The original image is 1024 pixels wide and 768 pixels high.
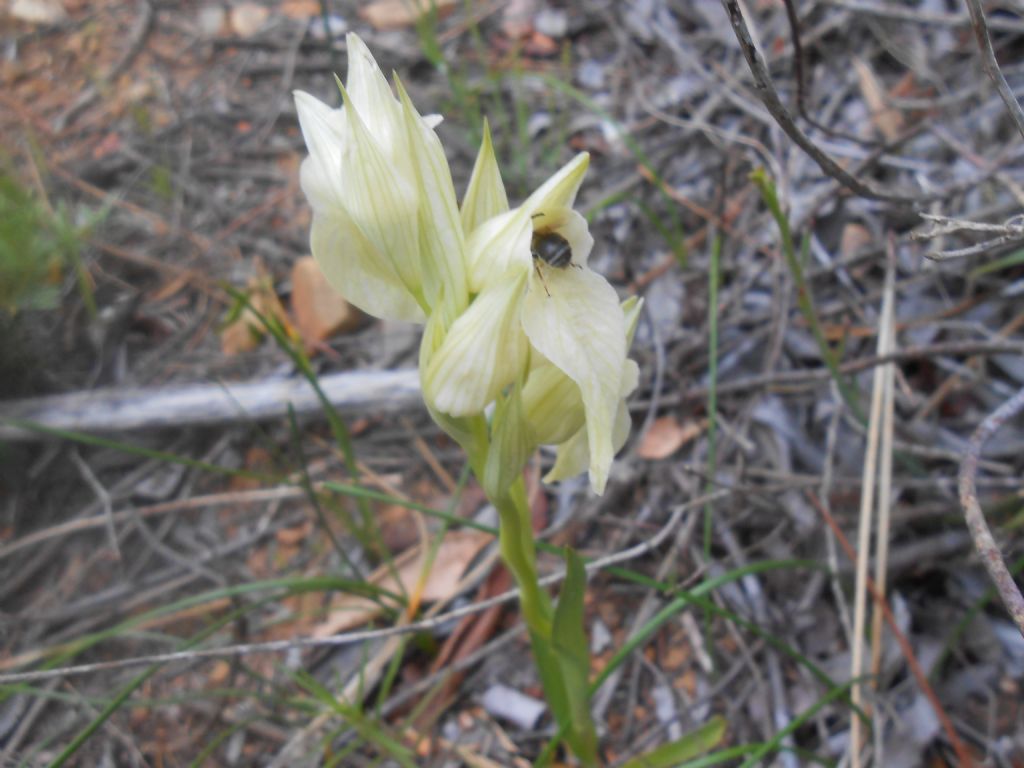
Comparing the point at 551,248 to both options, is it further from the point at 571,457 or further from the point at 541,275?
the point at 571,457

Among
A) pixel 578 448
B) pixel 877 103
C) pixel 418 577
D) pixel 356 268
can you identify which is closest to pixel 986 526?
pixel 578 448

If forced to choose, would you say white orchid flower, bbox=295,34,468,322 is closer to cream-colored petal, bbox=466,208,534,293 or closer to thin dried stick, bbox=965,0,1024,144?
cream-colored petal, bbox=466,208,534,293

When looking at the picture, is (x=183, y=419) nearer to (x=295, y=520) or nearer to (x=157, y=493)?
(x=157, y=493)

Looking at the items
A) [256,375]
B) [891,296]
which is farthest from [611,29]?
[256,375]

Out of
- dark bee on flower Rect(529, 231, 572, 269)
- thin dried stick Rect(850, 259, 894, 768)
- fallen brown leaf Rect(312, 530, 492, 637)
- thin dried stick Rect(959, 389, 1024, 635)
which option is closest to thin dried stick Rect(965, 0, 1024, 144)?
thin dried stick Rect(959, 389, 1024, 635)

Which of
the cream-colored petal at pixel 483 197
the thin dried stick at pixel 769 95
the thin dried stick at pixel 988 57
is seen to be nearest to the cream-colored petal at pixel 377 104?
the cream-colored petal at pixel 483 197

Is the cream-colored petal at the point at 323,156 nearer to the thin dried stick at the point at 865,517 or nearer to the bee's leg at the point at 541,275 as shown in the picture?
the bee's leg at the point at 541,275
